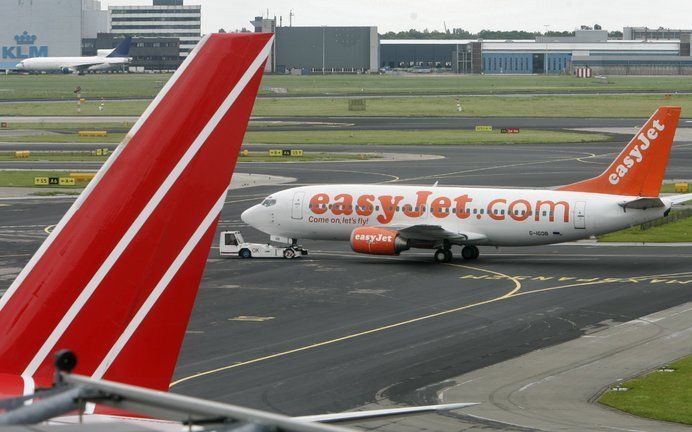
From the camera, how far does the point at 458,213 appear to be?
2430 inches

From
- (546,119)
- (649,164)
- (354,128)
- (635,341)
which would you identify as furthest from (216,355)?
(546,119)

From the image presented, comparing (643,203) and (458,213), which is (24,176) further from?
(643,203)

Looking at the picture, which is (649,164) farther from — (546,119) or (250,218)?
(546,119)

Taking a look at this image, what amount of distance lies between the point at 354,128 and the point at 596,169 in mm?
51646

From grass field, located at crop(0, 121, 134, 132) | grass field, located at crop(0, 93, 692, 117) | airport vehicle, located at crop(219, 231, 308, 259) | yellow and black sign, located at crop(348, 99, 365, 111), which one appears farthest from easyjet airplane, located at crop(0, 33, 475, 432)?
yellow and black sign, located at crop(348, 99, 365, 111)

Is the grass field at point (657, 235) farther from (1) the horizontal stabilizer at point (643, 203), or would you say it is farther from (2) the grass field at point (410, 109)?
(2) the grass field at point (410, 109)

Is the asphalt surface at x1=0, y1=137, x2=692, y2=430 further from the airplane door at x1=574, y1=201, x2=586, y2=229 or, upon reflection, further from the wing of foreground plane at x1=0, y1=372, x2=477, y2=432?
the wing of foreground plane at x1=0, y1=372, x2=477, y2=432

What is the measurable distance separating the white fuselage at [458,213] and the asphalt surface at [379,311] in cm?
167

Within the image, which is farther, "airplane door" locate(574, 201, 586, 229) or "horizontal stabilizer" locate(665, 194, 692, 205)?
"horizontal stabilizer" locate(665, 194, 692, 205)

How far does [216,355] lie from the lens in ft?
132

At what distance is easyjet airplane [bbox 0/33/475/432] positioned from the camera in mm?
11414

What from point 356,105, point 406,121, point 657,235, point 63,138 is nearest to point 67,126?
point 63,138

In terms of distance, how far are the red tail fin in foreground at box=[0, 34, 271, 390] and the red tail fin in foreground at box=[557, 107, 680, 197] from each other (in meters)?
49.0

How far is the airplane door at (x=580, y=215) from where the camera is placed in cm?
5928
